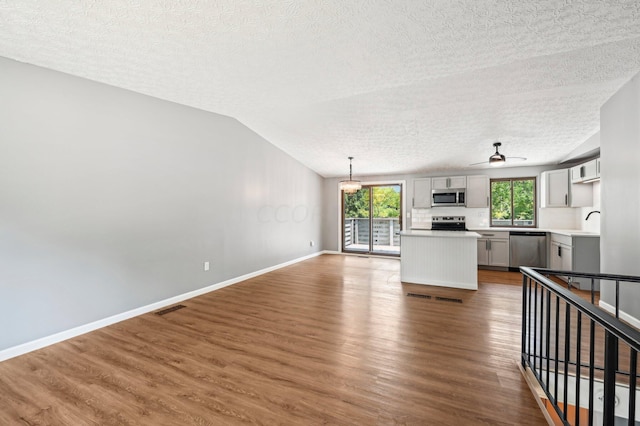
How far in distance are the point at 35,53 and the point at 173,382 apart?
3.00 m

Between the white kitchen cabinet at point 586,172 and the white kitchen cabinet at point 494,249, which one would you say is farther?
the white kitchen cabinet at point 494,249

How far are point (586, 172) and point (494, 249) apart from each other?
83.1 inches

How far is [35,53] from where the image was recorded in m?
2.45

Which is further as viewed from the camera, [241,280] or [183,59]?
[241,280]

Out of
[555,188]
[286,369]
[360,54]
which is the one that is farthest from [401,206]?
[286,369]

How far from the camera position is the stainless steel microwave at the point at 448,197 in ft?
21.7

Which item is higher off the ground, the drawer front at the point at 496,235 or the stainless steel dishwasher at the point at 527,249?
the drawer front at the point at 496,235

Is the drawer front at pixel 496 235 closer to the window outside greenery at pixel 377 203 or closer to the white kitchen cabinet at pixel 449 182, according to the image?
the white kitchen cabinet at pixel 449 182

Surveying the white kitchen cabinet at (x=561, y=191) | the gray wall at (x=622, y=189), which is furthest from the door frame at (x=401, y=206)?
the gray wall at (x=622, y=189)

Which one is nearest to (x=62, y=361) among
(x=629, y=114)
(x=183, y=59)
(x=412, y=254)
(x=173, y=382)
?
(x=173, y=382)

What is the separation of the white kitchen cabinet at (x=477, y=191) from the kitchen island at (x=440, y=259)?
6.62ft

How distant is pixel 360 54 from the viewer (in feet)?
8.11

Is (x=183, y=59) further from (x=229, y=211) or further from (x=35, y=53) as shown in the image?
(x=229, y=211)

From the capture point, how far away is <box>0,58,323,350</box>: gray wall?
8.37ft
